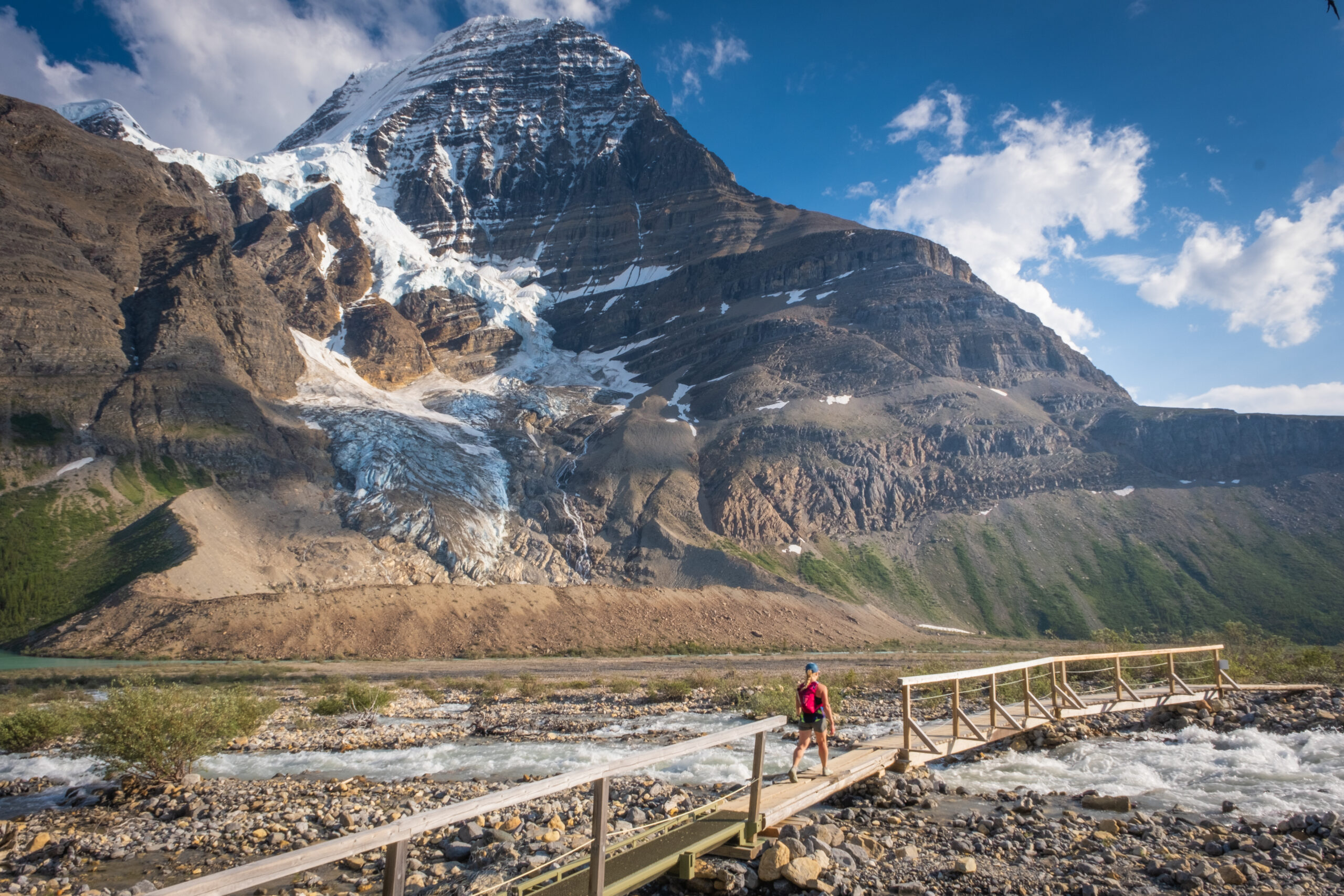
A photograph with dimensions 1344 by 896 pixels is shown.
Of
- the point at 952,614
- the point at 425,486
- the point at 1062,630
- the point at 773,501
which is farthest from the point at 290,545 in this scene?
the point at 1062,630

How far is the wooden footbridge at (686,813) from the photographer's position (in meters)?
4.23

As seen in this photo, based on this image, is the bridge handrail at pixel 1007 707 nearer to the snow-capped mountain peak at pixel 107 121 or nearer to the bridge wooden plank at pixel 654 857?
the bridge wooden plank at pixel 654 857

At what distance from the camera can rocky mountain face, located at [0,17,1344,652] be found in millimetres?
70562

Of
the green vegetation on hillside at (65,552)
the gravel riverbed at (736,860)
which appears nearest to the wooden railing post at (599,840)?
the gravel riverbed at (736,860)

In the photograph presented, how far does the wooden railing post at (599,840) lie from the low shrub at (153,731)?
10923 millimetres

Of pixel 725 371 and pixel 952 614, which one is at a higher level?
pixel 725 371

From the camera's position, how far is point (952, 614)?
72.9m

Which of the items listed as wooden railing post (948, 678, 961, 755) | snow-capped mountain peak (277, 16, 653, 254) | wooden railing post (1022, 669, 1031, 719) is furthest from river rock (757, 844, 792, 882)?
snow-capped mountain peak (277, 16, 653, 254)

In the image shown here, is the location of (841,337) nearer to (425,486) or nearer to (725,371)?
(725,371)

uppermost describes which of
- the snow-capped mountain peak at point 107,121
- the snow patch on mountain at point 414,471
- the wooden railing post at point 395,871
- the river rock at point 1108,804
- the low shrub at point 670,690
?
the snow-capped mountain peak at point 107,121

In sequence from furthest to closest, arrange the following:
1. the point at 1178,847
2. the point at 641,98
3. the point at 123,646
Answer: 1. the point at 641,98
2. the point at 123,646
3. the point at 1178,847

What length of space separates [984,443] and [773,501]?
31.0 m

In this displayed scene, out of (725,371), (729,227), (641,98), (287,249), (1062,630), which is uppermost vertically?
(641,98)

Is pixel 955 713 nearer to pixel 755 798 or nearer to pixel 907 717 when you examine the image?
pixel 907 717
